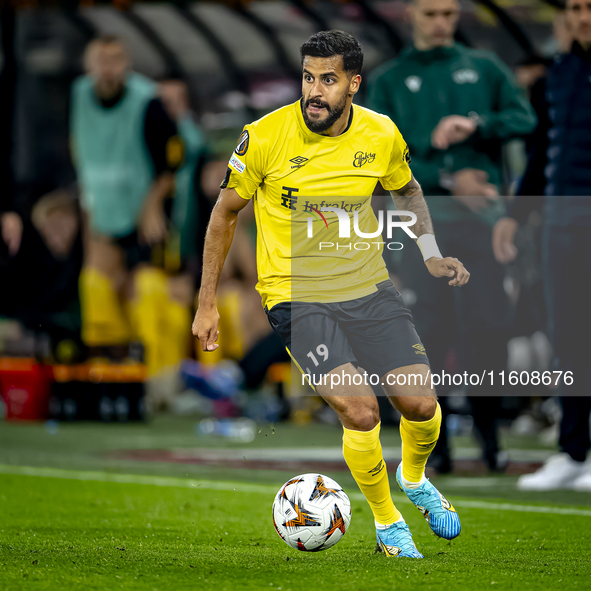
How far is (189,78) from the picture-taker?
11.1m

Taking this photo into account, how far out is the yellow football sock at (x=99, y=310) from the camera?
11086mm

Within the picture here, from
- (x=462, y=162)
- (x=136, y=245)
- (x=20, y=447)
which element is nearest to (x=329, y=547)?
(x=462, y=162)

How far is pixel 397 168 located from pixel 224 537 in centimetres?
171

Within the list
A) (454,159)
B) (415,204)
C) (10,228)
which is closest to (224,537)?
(415,204)

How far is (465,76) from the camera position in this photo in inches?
255

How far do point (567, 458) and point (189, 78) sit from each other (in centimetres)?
636

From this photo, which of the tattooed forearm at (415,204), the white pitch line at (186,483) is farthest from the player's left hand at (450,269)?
the white pitch line at (186,483)

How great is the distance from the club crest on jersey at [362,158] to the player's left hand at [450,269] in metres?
0.48

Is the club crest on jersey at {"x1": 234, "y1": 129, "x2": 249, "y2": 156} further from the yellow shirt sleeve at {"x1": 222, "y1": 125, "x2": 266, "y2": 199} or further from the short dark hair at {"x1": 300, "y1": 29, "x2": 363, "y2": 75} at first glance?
the short dark hair at {"x1": 300, "y1": 29, "x2": 363, "y2": 75}

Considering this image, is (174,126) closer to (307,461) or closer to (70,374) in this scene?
(70,374)

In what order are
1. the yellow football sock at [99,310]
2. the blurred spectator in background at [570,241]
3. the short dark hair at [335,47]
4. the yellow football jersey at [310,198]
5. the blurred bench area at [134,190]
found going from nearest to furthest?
1. the short dark hair at [335,47]
2. the yellow football jersey at [310,198]
3. the blurred spectator in background at [570,241]
4. the blurred bench area at [134,190]
5. the yellow football sock at [99,310]

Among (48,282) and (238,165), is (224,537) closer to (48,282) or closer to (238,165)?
(238,165)

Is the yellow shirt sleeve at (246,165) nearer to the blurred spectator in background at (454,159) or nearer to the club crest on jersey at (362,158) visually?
the club crest on jersey at (362,158)

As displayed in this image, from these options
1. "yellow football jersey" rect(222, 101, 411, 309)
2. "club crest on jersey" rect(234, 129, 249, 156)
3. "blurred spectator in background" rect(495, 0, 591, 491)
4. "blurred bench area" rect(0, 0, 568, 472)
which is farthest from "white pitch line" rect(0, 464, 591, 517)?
"blurred bench area" rect(0, 0, 568, 472)
